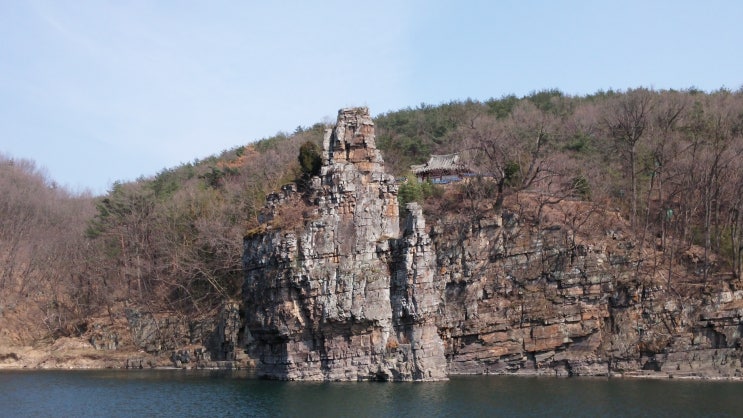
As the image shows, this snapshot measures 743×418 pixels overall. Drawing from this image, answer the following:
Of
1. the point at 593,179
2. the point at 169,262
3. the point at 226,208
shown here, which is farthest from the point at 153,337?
the point at 593,179

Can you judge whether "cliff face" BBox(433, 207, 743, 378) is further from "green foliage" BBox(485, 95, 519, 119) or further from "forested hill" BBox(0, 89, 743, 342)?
"green foliage" BBox(485, 95, 519, 119)

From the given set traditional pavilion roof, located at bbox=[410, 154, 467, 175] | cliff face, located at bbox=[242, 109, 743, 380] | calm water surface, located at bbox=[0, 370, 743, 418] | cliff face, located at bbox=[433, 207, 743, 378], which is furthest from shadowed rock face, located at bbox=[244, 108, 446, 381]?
traditional pavilion roof, located at bbox=[410, 154, 467, 175]

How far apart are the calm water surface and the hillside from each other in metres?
10.8

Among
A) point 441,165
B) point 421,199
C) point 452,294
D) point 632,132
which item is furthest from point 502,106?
point 452,294

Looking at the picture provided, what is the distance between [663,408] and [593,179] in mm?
28740

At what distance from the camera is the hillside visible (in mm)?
55156

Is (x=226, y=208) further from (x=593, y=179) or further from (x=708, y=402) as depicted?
(x=708, y=402)

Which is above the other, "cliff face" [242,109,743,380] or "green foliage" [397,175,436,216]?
"green foliage" [397,175,436,216]

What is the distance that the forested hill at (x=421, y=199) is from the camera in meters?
56.1

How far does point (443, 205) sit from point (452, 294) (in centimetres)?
828

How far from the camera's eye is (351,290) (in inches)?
1769

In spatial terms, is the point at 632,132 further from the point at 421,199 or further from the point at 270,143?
the point at 270,143

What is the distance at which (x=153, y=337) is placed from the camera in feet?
204

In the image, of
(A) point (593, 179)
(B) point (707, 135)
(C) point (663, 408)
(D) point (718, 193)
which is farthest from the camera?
(B) point (707, 135)
